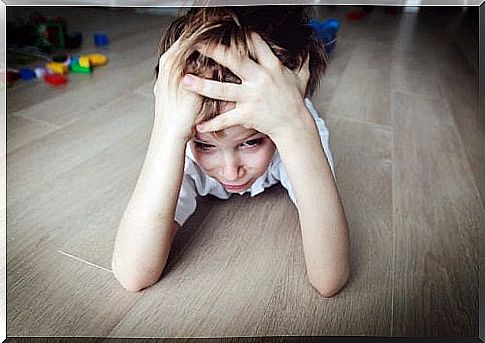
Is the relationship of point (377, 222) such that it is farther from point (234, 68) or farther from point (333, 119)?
point (234, 68)

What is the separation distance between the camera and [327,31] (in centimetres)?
75

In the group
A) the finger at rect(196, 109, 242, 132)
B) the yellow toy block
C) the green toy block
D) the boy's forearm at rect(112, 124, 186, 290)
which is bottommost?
the boy's forearm at rect(112, 124, 186, 290)

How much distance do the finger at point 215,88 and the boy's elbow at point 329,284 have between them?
0.71 ft

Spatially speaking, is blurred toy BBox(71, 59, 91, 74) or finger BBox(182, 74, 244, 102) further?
blurred toy BBox(71, 59, 91, 74)

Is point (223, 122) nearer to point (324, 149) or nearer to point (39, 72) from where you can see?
point (324, 149)

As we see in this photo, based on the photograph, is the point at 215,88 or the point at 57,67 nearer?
the point at 215,88

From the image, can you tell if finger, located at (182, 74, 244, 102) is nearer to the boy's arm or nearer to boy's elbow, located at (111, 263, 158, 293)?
the boy's arm

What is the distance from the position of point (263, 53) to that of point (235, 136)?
0.09 meters

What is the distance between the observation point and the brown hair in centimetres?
71

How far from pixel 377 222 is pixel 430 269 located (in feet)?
0.26

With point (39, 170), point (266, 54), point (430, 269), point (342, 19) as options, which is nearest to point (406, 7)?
point (342, 19)

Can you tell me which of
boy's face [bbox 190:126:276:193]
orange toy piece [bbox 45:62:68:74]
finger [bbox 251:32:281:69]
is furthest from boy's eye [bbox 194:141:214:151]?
orange toy piece [bbox 45:62:68:74]

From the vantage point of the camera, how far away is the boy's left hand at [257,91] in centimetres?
71

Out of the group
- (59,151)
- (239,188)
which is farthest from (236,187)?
(59,151)
